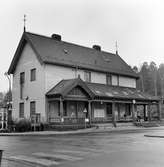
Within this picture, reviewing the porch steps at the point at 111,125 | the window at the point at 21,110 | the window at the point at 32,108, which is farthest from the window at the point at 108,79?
the window at the point at 21,110

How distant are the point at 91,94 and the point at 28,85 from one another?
7.87m

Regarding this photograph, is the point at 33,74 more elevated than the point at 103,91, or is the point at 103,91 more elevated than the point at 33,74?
the point at 33,74

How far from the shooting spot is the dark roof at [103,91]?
33.8 m

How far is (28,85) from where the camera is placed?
125 feet

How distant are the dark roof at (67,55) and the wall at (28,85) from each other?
1039 mm

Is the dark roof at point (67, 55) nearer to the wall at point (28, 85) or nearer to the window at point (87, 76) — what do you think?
the window at point (87, 76)

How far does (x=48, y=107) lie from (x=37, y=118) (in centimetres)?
176

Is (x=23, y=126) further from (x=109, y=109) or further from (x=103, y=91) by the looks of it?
(x=109, y=109)

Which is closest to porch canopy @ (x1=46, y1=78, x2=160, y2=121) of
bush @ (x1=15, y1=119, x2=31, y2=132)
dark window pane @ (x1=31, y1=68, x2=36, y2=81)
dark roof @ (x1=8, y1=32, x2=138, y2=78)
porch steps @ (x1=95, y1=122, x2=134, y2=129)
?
porch steps @ (x1=95, y1=122, x2=134, y2=129)

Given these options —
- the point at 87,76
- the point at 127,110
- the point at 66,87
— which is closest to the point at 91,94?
the point at 66,87

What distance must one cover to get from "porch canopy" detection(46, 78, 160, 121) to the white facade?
34.7 inches

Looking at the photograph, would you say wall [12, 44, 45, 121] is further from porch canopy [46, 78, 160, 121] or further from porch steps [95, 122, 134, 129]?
porch steps [95, 122, 134, 129]

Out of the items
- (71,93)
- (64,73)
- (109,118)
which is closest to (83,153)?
(71,93)

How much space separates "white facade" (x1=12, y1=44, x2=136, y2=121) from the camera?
35469mm
